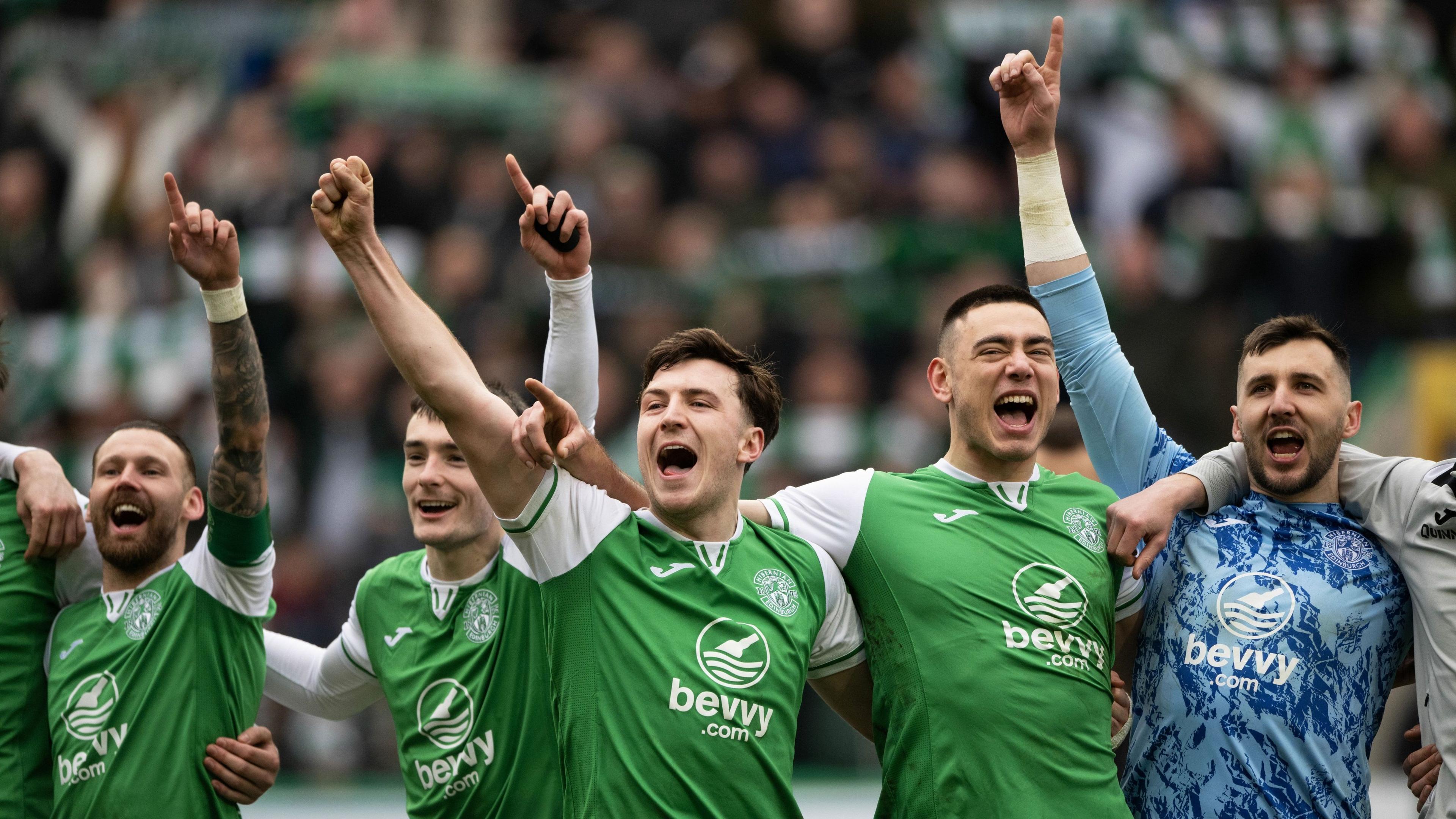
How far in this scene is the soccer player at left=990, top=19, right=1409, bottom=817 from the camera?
434 centimetres

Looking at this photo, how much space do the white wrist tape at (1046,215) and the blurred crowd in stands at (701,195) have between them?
17.5 ft

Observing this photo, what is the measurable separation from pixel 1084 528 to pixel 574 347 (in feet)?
5.79

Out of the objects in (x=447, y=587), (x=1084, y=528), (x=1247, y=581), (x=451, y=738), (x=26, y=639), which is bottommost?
(x=451, y=738)

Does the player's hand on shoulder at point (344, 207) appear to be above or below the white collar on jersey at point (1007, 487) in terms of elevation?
A: above

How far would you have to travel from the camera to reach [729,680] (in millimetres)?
4086

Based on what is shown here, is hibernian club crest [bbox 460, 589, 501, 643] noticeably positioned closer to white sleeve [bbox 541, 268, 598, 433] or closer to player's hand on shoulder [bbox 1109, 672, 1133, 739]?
white sleeve [bbox 541, 268, 598, 433]

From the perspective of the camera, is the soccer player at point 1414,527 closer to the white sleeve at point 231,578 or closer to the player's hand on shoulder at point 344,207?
the player's hand on shoulder at point 344,207

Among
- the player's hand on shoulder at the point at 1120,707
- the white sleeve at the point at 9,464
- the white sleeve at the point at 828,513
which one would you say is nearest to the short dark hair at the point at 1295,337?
the player's hand on shoulder at the point at 1120,707

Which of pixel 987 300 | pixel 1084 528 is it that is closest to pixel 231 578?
pixel 987 300

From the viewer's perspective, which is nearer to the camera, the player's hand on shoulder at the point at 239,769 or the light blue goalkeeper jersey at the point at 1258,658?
the light blue goalkeeper jersey at the point at 1258,658

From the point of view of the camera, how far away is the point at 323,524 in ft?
36.4

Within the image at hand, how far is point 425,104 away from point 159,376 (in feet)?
11.1

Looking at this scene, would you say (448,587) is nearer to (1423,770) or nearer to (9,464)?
(9,464)

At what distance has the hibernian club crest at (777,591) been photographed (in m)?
4.27
